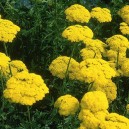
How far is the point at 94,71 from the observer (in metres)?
5.09

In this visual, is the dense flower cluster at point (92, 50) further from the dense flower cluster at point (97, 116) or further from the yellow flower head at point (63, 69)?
the dense flower cluster at point (97, 116)

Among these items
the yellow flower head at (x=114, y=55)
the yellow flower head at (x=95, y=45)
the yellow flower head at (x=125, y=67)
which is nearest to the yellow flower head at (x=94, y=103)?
the yellow flower head at (x=125, y=67)

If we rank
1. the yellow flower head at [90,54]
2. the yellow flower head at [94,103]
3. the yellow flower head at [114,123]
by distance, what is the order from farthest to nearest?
1. the yellow flower head at [90,54]
2. the yellow flower head at [94,103]
3. the yellow flower head at [114,123]

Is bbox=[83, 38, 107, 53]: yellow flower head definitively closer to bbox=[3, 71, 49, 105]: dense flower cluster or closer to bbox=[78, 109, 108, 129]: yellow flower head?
bbox=[3, 71, 49, 105]: dense flower cluster

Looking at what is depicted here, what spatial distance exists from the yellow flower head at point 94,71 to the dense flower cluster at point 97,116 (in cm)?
37

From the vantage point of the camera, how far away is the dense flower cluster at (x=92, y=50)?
6.00 meters

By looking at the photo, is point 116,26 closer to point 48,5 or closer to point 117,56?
point 48,5

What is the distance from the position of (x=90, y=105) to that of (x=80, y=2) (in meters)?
4.15

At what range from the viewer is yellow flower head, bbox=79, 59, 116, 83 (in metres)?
5.04

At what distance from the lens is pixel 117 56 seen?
614 cm

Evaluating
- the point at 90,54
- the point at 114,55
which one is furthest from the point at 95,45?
the point at 114,55

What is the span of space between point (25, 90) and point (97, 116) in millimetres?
769

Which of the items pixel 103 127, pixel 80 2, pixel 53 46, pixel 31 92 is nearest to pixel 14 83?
pixel 31 92

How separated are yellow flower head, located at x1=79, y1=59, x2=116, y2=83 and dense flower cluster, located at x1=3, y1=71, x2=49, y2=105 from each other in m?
0.54
